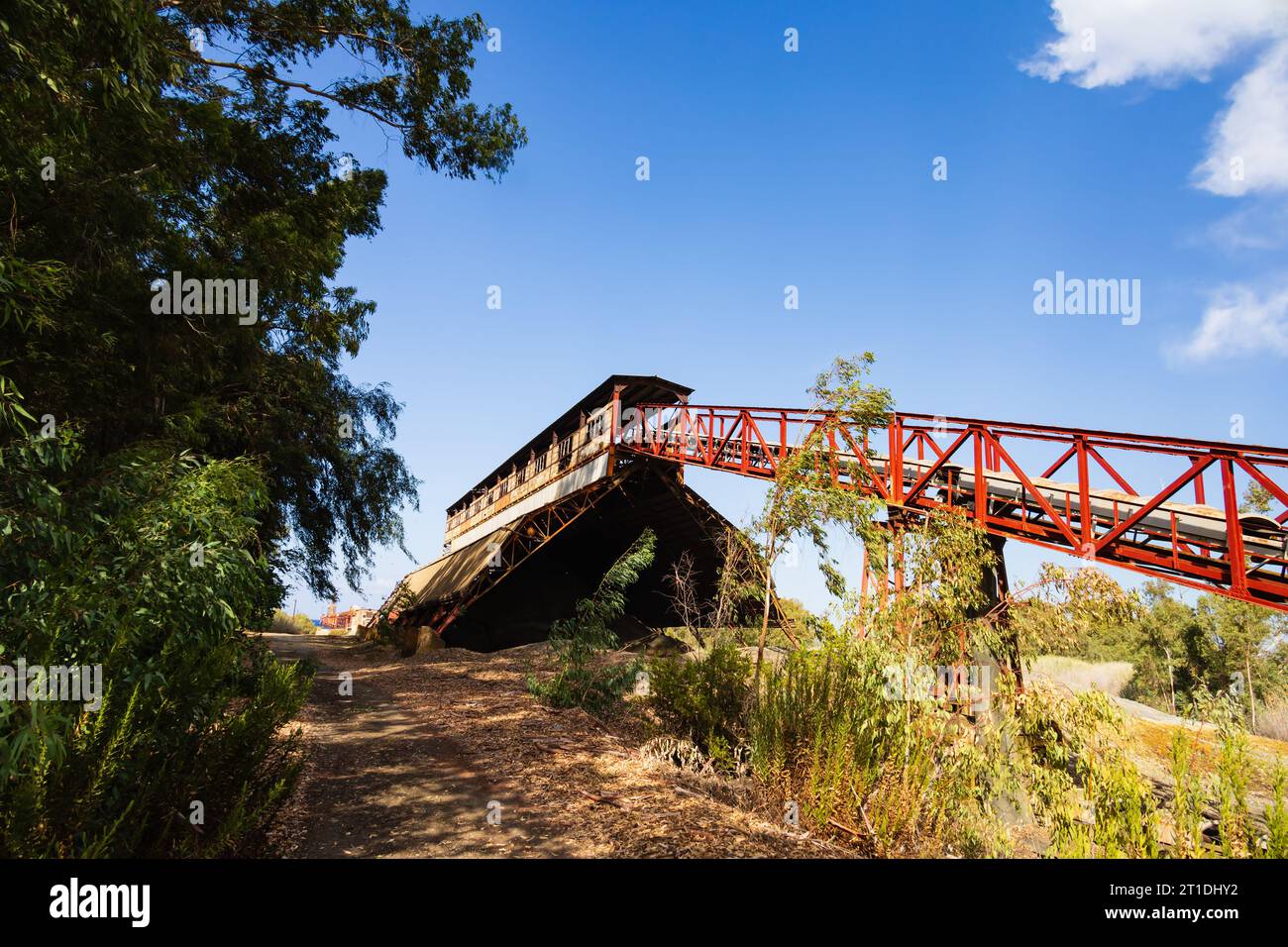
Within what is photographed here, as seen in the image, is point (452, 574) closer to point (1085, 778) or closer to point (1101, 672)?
point (1085, 778)

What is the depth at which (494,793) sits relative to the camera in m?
6.40

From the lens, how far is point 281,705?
5.25 metres

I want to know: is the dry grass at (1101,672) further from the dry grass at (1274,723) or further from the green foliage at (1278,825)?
the green foliage at (1278,825)

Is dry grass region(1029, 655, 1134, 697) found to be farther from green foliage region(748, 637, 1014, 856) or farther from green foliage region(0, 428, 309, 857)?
green foliage region(0, 428, 309, 857)

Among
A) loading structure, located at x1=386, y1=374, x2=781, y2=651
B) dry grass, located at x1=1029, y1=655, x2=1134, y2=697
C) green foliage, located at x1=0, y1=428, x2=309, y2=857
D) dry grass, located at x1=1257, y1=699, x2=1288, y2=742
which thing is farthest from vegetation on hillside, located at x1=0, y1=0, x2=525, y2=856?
dry grass, located at x1=1029, y1=655, x2=1134, y2=697

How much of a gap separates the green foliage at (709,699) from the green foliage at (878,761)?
1498 millimetres

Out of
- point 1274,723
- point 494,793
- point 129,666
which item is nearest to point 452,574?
point 494,793

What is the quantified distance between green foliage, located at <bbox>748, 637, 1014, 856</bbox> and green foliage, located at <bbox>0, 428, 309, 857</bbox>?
15.3ft

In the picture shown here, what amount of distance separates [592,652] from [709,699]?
3434 mm

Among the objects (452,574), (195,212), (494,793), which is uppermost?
(195,212)

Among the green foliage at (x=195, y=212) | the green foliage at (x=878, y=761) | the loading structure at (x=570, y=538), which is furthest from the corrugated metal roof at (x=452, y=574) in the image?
the green foliage at (x=878, y=761)

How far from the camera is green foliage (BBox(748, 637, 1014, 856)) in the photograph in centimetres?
540
